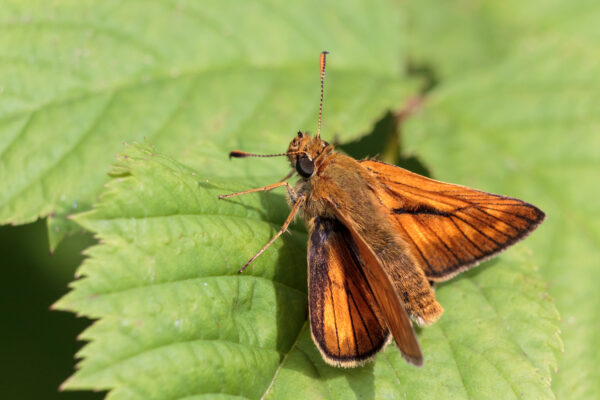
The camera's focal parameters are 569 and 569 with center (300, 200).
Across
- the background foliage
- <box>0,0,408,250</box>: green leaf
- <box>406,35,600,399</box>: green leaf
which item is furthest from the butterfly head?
<box>406,35,600,399</box>: green leaf

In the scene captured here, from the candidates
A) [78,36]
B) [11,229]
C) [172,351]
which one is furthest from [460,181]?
[11,229]

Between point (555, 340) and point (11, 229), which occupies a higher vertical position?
point (11, 229)

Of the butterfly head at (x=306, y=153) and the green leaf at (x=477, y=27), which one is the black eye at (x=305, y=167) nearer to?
the butterfly head at (x=306, y=153)

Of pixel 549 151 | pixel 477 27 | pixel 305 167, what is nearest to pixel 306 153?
pixel 305 167

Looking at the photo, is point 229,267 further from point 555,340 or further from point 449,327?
point 555,340

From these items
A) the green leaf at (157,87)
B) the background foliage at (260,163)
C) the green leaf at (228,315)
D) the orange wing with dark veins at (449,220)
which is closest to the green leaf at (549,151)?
the background foliage at (260,163)

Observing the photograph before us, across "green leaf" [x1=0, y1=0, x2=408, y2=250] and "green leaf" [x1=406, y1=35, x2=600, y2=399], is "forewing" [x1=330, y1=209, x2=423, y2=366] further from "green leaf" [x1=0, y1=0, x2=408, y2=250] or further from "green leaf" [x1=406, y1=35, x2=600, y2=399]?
"green leaf" [x1=406, y1=35, x2=600, y2=399]
